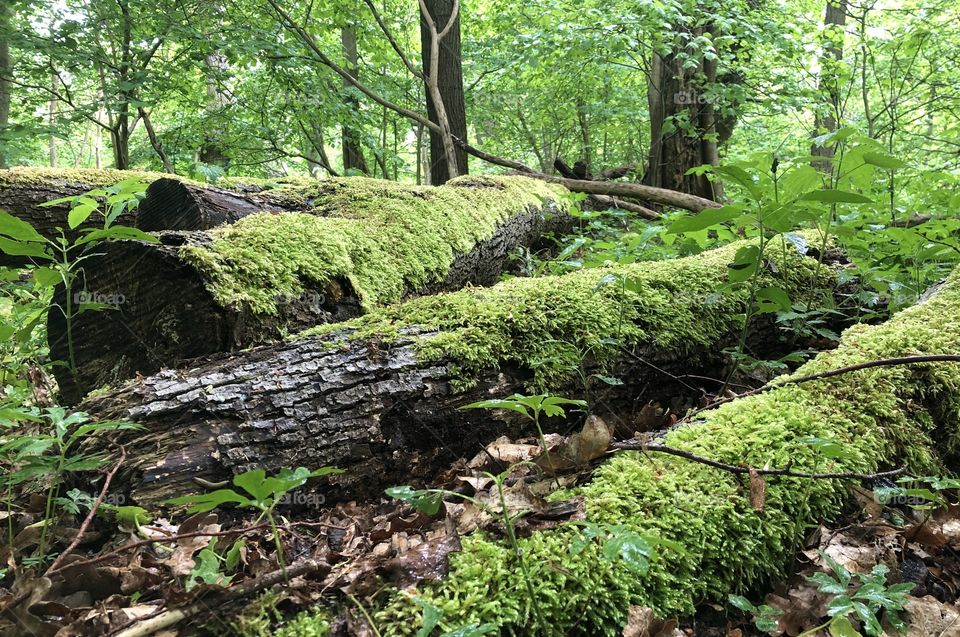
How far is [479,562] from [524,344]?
1.25 meters

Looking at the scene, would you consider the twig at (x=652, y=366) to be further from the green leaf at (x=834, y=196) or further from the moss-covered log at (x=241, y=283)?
the moss-covered log at (x=241, y=283)

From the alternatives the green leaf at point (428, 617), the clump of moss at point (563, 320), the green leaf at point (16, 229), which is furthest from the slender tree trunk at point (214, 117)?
the green leaf at point (428, 617)

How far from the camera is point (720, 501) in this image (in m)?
1.44

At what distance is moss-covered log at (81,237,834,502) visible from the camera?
1.89 m

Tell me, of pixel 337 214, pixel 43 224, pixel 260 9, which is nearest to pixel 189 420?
pixel 337 214

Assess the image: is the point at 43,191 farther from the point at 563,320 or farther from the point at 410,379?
the point at 563,320

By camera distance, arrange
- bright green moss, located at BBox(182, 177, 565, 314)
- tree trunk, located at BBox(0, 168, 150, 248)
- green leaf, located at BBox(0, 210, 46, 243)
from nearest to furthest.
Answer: green leaf, located at BBox(0, 210, 46, 243) < bright green moss, located at BBox(182, 177, 565, 314) < tree trunk, located at BBox(0, 168, 150, 248)

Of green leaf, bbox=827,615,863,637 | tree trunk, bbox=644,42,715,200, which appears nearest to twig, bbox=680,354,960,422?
green leaf, bbox=827,615,863,637

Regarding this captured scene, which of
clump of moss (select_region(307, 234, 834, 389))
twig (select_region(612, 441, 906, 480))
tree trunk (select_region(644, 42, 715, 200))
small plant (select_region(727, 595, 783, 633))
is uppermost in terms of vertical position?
tree trunk (select_region(644, 42, 715, 200))

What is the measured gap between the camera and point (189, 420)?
74.9 inches

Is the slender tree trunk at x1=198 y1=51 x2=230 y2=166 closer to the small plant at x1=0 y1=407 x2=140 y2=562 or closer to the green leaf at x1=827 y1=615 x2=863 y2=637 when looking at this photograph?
the small plant at x1=0 y1=407 x2=140 y2=562

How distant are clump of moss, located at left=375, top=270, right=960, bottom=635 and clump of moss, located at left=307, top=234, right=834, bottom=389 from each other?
65 centimetres

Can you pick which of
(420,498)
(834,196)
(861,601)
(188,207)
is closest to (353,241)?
(188,207)

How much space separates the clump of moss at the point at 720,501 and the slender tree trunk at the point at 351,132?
8.12 m
